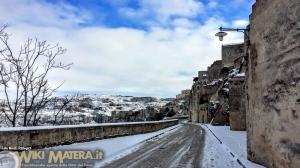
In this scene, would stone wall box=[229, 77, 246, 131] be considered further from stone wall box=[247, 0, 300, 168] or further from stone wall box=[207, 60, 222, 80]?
stone wall box=[207, 60, 222, 80]

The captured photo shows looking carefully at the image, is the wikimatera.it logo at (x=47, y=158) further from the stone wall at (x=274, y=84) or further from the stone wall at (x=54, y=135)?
the stone wall at (x=274, y=84)

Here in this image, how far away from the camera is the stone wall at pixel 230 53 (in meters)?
66.0

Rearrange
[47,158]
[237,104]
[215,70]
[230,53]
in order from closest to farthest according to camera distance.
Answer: [47,158] < [237,104] < [230,53] < [215,70]

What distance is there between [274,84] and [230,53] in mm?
59096

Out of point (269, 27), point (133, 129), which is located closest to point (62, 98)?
point (133, 129)

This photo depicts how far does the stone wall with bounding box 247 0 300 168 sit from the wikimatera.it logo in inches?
223

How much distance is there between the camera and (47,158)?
1234 centimetres

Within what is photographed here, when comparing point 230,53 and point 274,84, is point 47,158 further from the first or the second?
point 230,53

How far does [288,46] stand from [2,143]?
8.84 meters

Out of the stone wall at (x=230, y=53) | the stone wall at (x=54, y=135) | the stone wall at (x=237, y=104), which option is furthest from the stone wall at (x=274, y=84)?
the stone wall at (x=230, y=53)

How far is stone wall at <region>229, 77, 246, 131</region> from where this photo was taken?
33.2 m

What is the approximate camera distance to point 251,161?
12695mm

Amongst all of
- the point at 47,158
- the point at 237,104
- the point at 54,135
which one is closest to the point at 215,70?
the point at 237,104

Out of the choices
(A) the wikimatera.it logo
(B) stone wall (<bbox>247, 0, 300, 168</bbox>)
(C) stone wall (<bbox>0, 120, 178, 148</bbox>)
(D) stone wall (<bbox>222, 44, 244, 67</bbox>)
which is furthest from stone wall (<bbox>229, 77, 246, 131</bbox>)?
(D) stone wall (<bbox>222, 44, 244, 67</bbox>)
